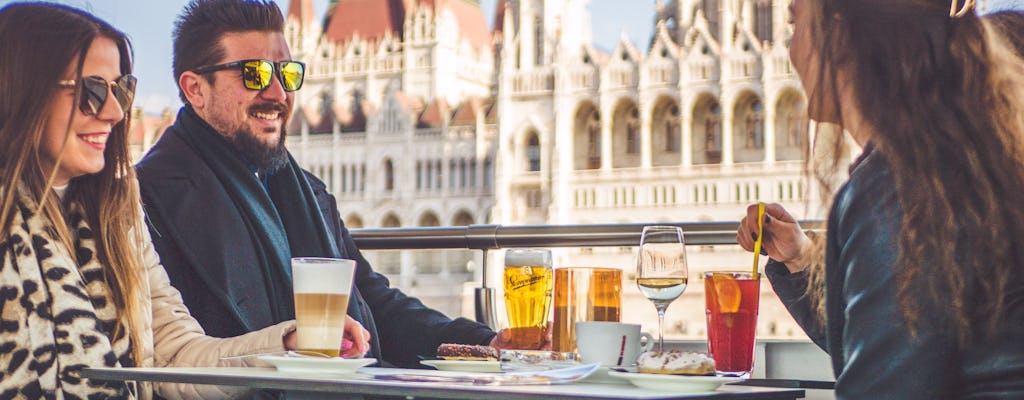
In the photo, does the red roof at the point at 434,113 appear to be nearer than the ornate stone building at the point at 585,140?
No

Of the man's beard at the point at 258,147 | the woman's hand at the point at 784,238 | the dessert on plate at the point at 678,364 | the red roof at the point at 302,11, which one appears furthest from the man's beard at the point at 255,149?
the red roof at the point at 302,11

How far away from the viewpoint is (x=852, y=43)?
1.18 m

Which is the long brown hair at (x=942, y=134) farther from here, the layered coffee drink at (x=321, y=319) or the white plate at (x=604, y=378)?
the layered coffee drink at (x=321, y=319)

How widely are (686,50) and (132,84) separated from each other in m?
27.2

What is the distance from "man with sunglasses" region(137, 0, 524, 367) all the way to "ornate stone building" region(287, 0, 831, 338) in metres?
21.7

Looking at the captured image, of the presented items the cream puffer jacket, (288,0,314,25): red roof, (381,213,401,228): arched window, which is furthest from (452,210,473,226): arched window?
the cream puffer jacket

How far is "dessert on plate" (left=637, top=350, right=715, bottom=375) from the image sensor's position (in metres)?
1.30

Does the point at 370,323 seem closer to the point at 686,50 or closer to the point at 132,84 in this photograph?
the point at 132,84

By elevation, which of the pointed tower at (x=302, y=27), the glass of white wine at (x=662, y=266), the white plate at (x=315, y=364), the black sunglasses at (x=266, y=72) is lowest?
the white plate at (x=315, y=364)

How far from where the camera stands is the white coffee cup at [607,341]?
4.83 ft

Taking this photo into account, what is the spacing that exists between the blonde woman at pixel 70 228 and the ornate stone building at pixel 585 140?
73.2 feet

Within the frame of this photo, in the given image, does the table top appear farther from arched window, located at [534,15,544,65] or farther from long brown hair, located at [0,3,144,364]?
arched window, located at [534,15,544,65]

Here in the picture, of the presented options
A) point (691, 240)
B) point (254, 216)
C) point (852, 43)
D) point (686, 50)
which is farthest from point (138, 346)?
point (686, 50)

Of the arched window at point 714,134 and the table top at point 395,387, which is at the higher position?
the arched window at point 714,134
